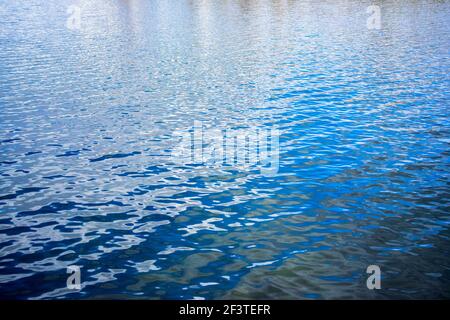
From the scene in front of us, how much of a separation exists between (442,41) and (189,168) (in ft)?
175

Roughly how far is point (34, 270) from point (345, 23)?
81.6 metres

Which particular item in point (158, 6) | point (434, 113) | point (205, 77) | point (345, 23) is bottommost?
point (434, 113)

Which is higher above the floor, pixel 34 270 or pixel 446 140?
pixel 446 140

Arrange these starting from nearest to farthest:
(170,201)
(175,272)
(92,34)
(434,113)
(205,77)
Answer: (175,272) → (170,201) → (434,113) → (205,77) → (92,34)

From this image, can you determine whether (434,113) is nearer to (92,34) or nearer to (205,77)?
(205,77)

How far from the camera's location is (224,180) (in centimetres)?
2294

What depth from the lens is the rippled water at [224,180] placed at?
50.3 ft

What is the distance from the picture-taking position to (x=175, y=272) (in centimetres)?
1539

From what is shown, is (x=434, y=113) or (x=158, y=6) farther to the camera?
(x=158, y=6)

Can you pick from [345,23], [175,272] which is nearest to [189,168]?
[175,272]

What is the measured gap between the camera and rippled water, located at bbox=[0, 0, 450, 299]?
50.3 feet

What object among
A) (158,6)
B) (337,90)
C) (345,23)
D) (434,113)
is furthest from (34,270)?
(158,6)
